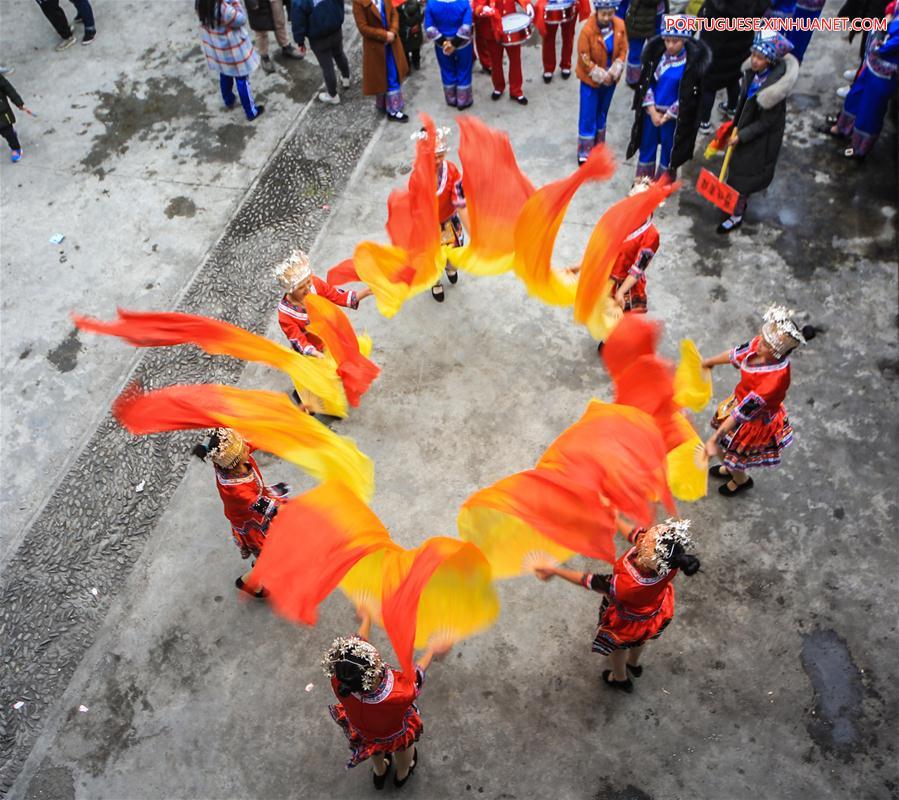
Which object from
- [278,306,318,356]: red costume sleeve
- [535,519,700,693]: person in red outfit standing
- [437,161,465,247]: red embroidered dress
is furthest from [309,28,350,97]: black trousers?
[535,519,700,693]: person in red outfit standing

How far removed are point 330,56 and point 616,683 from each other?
7.27 metres

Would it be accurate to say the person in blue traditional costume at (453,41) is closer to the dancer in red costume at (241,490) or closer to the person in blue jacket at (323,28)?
the person in blue jacket at (323,28)

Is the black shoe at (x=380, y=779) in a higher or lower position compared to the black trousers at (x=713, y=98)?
lower

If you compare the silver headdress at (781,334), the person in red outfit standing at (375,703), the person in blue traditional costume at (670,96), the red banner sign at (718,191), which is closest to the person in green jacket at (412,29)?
the person in blue traditional costume at (670,96)

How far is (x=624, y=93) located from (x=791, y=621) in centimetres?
645

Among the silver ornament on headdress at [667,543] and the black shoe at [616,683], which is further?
the black shoe at [616,683]

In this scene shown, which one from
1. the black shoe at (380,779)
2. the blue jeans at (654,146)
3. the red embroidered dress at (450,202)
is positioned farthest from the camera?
the blue jeans at (654,146)

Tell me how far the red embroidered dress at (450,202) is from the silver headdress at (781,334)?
105 inches

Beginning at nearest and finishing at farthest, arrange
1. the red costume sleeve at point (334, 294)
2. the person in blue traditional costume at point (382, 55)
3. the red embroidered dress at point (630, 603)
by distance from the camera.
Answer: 1. the red embroidered dress at point (630, 603)
2. the red costume sleeve at point (334, 294)
3. the person in blue traditional costume at point (382, 55)

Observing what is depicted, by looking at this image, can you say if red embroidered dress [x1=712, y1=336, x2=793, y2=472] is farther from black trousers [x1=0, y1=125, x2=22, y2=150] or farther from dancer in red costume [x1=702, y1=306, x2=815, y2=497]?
black trousers [x1=0, y1=125, x2=22, y2=150]

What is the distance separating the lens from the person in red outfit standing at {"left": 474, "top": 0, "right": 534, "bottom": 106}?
8.16 metres

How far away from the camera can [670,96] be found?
6.71 m

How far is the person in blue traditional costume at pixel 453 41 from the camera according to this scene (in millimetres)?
7762

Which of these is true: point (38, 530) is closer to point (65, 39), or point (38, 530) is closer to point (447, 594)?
point (447, 594)
